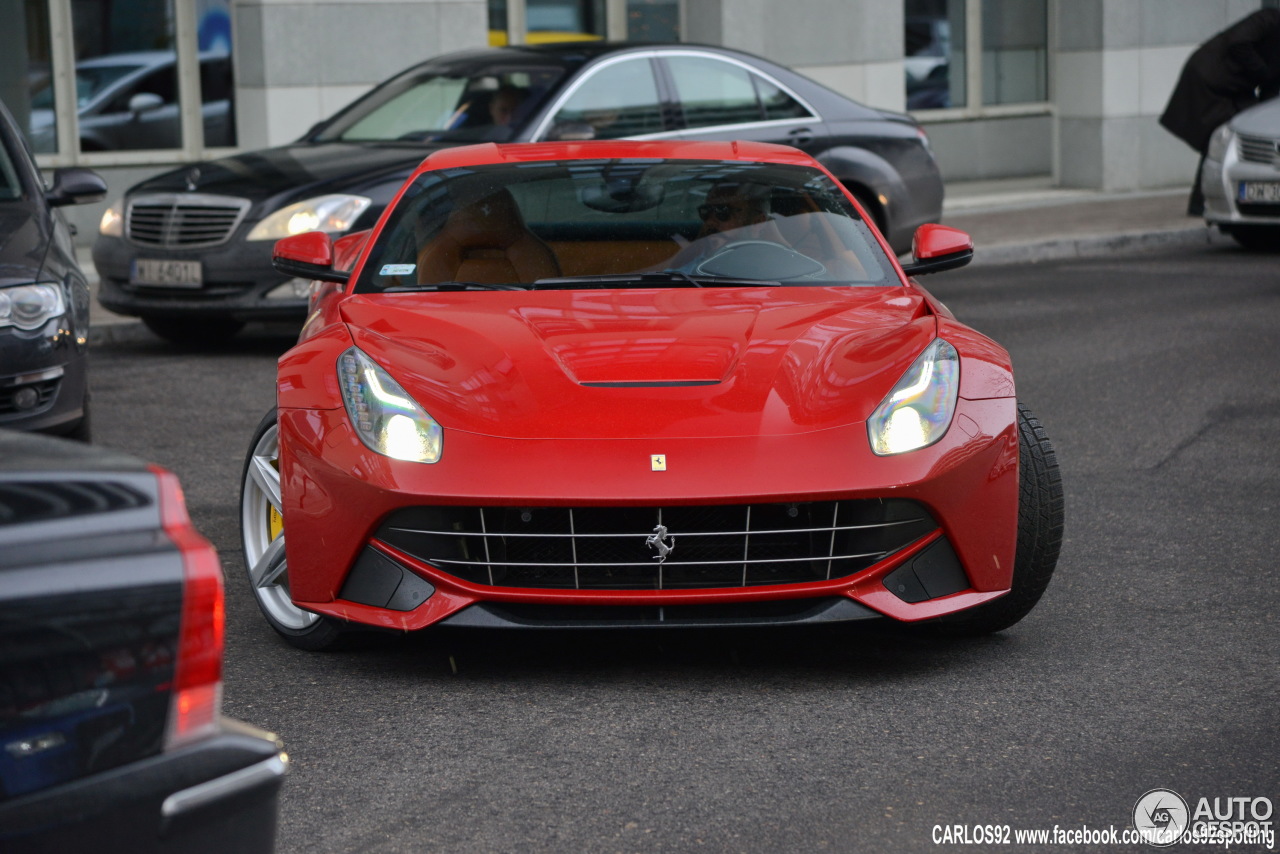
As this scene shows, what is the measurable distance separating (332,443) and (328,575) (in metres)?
0.31

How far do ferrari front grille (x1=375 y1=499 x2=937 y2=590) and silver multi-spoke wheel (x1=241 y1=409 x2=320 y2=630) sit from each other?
0.51 meters

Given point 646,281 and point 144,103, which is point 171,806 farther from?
point 144,103

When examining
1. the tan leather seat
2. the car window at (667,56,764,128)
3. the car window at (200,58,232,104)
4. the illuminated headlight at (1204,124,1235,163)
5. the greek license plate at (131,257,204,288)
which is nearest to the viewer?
the tan leather seat

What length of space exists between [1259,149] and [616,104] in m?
5.72

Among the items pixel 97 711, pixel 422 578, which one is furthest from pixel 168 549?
pixel 422 578

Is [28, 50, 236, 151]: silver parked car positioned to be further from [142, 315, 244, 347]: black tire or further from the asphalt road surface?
the asphalt road surface

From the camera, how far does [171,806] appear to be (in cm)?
199

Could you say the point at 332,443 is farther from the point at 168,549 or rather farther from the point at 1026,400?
the point at 1026,400

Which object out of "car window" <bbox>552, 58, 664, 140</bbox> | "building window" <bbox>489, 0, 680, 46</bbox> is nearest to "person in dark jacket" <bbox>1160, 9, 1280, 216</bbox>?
"building window" <bbox>489, 0, 680, 46</bbox>

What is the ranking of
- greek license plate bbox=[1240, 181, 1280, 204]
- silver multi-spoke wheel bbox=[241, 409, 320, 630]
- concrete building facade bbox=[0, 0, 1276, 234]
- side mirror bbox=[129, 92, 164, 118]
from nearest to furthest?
silver multi-spoke wheel bbox=[241, 409, 320, 630], greek license plate bbox=[1240, 181, 1280, 204], concrete building facade bbox=[0, 0, 1276, 234], side mirror bbox=[129, 92, 164, 118]

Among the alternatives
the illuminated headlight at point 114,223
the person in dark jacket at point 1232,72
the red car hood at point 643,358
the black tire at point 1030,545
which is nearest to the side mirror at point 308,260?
the red car hood at point 643,358

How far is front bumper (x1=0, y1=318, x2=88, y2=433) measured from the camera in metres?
5.70

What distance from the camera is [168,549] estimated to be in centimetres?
204

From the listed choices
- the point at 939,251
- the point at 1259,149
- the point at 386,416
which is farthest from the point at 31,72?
the point at 386,416
